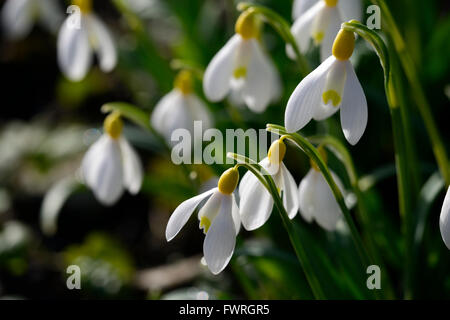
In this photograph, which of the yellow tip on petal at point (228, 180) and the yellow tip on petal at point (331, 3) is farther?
the yellow tip on petal at point (331, 3)

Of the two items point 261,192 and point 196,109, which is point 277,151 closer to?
point 261,192

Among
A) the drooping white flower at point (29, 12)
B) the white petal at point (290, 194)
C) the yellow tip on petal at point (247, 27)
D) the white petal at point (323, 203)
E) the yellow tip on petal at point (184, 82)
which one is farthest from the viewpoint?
the drooping white flower at point (29, 12)

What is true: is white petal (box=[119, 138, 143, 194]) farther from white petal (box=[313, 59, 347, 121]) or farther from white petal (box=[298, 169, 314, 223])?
white petal (box=[313, 59, 347, 121])

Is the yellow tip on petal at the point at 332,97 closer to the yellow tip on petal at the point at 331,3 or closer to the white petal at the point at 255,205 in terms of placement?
the white petal at the point at 255,205

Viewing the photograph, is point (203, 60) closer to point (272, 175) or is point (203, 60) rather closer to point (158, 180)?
point (158, 180)

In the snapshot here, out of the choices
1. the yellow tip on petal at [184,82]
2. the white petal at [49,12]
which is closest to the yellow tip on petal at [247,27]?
the yellow tip on petal at [184,82]

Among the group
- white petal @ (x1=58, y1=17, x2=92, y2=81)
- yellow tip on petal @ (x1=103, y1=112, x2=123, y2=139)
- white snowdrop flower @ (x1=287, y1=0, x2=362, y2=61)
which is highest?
white petal @ (x1=58, y1=17, x2=92, y2=81)

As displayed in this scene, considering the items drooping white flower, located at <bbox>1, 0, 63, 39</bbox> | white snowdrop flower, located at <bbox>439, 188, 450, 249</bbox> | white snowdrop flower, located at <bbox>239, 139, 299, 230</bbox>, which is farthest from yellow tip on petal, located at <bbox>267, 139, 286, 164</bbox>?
drooping white flower, located at <bbox>1, 0, 63, 39</bbox>

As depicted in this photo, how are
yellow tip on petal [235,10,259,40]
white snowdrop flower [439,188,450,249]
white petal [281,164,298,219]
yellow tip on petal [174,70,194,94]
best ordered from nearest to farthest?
white snowdrop flower [439,188,450,249]
white petal [281,164,298,219]
yellow tip on petal [235,10,259,40]
yellow tip on petal [174,70,194,94]
